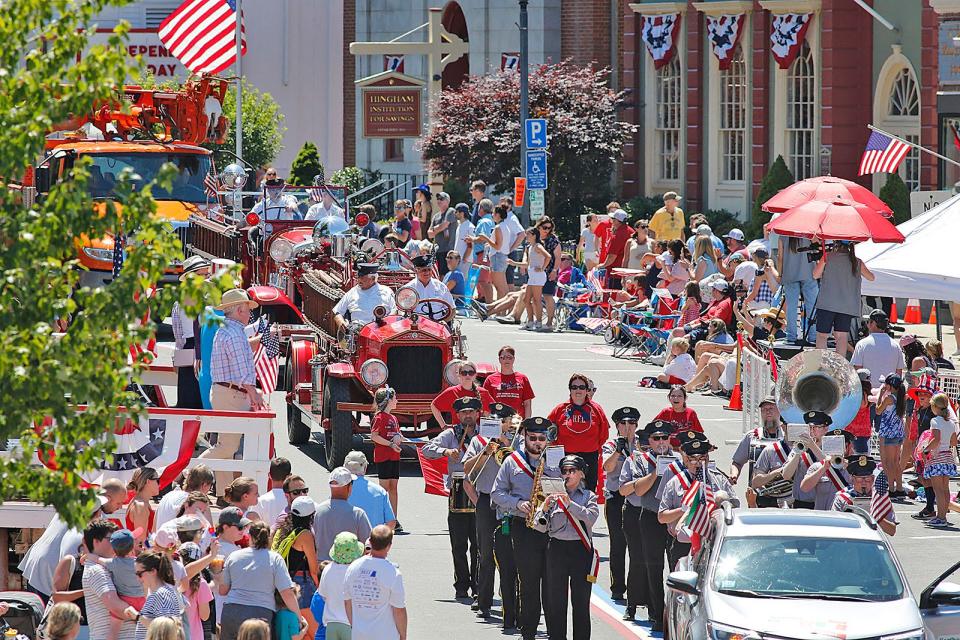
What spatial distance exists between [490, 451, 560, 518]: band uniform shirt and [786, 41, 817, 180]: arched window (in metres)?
22.0

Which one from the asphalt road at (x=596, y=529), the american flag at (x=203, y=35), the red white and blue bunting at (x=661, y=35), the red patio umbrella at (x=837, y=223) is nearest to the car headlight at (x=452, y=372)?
the asphalt road at (x=596, y=529)

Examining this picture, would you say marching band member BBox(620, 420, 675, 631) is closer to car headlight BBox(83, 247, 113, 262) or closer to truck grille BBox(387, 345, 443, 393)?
truck grille BBox(387, 345, 443, 393)

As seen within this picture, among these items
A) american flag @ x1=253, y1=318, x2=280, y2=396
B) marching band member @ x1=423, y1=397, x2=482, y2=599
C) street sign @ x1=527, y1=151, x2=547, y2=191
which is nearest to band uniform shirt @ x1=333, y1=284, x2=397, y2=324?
american flag @ x1=253, y1=318, x2=280, y2=396

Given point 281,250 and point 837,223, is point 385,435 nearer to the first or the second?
point 837,223

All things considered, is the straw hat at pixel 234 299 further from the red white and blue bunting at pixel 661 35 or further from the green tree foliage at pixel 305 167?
the green tree foliage at pixel 305 167

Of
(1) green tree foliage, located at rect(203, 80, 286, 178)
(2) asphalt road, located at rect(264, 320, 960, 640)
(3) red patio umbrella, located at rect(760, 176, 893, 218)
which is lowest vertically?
(2) asphalt road, located at rect(264, 320, 960, 640)

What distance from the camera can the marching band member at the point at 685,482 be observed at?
14.0 m

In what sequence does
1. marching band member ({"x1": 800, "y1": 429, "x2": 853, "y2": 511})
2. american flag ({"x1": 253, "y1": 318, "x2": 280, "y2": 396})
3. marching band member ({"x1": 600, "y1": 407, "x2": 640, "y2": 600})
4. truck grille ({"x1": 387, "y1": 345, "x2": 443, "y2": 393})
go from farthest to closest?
american flag ({"x1": 253, "y1": 318, "x2": 280, "y2": 396})
truck grille ({"x1": 387, "y1": 345, "x2": 443, "y2": 393})
marching band member ({"x1": 600, "y1": 407, "x2": 640, "y2": 600})
marching band member ({"x1": 800, "y1": 429, "x2": 853, "y2": 511})

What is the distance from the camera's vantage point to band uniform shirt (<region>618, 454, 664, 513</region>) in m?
14.6

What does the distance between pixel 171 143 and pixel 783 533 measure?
15.6 meters

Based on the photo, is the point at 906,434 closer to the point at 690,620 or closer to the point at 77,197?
the point at 690,620

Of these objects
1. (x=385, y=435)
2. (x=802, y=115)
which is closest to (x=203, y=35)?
(x=802, y=115)

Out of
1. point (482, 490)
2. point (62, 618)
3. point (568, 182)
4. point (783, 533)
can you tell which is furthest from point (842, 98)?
point (62, 618)

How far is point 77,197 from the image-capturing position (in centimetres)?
773
